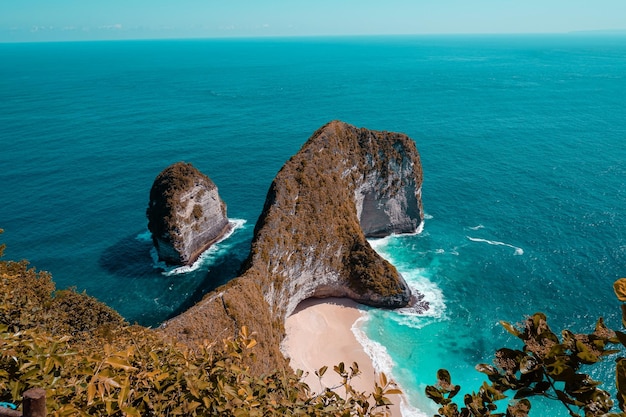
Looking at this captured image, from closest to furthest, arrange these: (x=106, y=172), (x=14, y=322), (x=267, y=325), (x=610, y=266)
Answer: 1. (x=14, y=322)
2. (x=267, y=325)
3. (x=610, y=266)
4. (x=106, y=172)

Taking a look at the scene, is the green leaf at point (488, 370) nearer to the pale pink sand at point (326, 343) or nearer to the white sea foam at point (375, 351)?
the pale pink sand at point (326, 343)

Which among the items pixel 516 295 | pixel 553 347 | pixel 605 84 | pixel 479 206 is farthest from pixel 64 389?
pixel 605 84

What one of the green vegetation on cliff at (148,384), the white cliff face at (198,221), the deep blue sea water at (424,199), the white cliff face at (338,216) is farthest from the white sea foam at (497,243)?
the green vegetation on cliff at (148,384)

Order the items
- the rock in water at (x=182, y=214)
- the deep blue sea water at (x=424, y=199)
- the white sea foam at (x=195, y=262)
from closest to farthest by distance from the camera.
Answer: the deep blue sea water at (x=424, y=199) → the rock in water at (x=182, y=214) → the white sea foam at (x=195, y=262)

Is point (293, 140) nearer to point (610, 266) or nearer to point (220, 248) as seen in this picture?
point (220, 248)

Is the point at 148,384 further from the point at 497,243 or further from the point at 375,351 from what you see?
the point at 497,243
